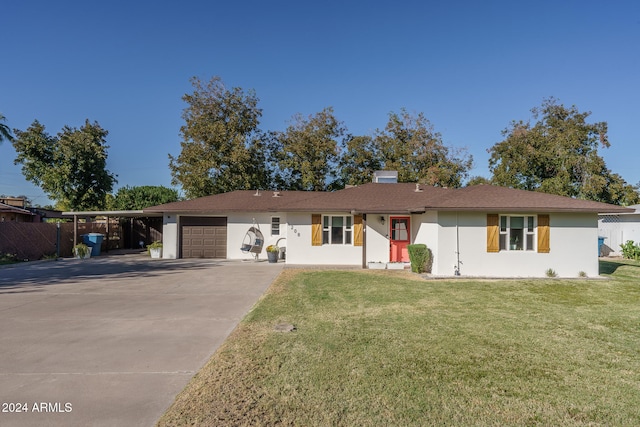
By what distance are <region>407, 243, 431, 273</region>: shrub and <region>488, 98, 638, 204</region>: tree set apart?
58.0ft

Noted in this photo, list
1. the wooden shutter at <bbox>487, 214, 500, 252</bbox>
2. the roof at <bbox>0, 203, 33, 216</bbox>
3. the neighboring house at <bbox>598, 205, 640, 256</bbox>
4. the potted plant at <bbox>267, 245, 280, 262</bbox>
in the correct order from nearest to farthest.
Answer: the wooden shutter at <bbox>487, 214, 500, 252</bbox> < the potted plant at <bbox>267, 245, 280, 262</bbox> < the neighboring house at <bbox>598, 205, 640, 256</bbox> < the roof at <bbox>0, 203, 33, 216</bbox>

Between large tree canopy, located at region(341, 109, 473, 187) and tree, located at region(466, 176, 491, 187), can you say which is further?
tree, located at region(466, 176, 491, 187)

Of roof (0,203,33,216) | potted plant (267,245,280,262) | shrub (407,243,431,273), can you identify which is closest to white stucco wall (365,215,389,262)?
shrub (407,243,431,273)

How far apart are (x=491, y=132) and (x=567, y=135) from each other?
518 cm

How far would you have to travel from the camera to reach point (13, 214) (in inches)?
951

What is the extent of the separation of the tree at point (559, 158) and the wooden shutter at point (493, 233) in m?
16.5

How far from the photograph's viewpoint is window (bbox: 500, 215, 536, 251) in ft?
38.5

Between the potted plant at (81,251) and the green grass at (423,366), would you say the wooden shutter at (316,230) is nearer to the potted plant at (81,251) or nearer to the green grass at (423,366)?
the green grass at (423,366)

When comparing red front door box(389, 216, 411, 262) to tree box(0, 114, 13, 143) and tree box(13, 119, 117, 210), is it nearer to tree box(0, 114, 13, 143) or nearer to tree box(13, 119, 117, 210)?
tree box(0, 114, 13, 143)

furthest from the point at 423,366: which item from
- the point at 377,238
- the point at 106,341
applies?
the point at 377,238

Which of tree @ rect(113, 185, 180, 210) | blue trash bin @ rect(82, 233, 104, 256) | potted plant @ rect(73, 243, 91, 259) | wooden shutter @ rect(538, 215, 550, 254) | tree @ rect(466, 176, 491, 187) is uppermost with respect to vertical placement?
tree @ rect(466, 176, 491, 187)

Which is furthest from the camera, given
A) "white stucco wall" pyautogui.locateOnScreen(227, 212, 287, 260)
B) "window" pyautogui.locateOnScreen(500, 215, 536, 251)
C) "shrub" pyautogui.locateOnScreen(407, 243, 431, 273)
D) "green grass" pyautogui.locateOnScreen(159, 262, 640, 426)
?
"white stucco wall" pyautogui.locateOnScreen(227, 212, 287, 260)

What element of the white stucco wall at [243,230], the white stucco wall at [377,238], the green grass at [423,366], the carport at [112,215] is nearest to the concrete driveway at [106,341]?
the green grass at [423,366]

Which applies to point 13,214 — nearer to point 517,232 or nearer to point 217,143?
point 217,143
